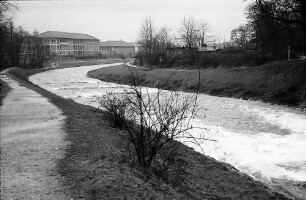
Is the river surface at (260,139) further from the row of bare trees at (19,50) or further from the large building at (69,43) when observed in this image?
the large building at (69,43)

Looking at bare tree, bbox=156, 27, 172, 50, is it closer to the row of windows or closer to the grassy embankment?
the grassy embankment

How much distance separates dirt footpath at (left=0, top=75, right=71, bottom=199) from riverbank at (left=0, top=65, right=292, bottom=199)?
12.2 inches

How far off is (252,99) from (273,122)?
8.48 meters

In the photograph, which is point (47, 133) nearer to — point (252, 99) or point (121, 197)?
point (121, 197)

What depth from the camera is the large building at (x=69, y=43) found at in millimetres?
128500

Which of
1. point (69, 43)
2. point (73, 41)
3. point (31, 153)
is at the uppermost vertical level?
point (73, 41)

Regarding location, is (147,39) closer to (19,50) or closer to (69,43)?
(19,50)

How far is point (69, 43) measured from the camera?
13538 centimetres

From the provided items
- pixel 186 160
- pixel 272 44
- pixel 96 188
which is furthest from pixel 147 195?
pixel 272 44

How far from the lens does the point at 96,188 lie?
20.5 feet

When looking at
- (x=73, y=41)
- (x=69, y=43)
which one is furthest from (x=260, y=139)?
(x=73, y=41)

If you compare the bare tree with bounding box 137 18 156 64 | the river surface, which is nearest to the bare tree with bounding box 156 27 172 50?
the bare tree with bounding box 137 18 156 64

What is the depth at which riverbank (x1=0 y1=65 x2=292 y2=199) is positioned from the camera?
625cm

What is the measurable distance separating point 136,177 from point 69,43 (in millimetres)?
135566
